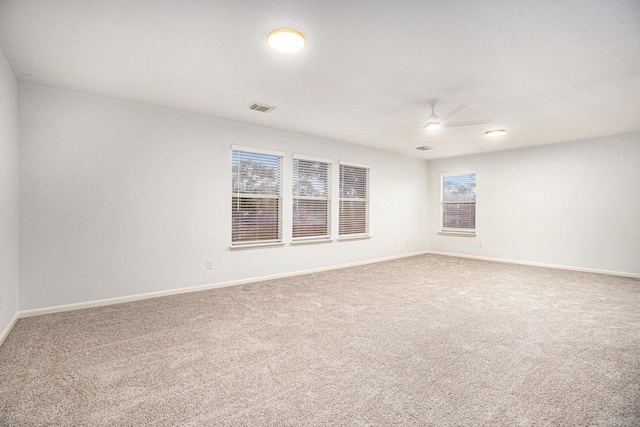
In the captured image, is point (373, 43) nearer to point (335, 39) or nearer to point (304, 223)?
point (335, 39)

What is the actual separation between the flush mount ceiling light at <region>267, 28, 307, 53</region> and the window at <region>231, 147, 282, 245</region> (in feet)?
8.16

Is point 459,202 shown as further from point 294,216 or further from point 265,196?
point 265,196

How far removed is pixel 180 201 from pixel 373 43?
3.26 m

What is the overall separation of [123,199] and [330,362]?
330cm

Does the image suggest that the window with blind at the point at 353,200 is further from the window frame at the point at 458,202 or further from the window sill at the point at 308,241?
the window frame at the point at 458,202

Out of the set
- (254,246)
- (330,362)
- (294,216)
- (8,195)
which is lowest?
→ (330,362)

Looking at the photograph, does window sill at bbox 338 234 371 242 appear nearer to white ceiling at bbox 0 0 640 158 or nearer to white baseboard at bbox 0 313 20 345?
white ceiling at bbox 0 0 640 158

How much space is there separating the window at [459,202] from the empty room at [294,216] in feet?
4.08

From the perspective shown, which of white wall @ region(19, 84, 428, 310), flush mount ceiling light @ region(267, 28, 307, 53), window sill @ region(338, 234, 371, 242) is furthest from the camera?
window sill @ region(338, 234, 371, 242)

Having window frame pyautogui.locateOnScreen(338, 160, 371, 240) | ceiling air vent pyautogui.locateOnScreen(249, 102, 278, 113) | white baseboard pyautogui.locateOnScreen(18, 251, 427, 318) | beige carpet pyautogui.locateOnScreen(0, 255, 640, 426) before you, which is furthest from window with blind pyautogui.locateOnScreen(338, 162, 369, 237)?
beige carpet pyautogui.locateOnScreen(0, 255, 640, 426)

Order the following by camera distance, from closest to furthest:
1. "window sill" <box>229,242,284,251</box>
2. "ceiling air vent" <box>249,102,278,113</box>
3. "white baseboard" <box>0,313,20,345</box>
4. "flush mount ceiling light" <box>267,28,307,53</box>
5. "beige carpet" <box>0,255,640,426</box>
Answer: "beige carpet" <box>0,255,640,426</box> → "flush mount ceiling light" <box>267,28,307,53</box> → "white baseboard" <box>0,313,20,345</box> → "ceiling air vent" <box>249,102,278,113</box> → "window sill" <box>229,242,284,251</box>

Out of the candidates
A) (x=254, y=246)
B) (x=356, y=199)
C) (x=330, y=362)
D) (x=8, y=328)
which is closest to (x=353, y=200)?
(x=356, y=199)

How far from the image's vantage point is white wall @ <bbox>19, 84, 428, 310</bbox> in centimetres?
338

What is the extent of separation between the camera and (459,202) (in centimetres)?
773
